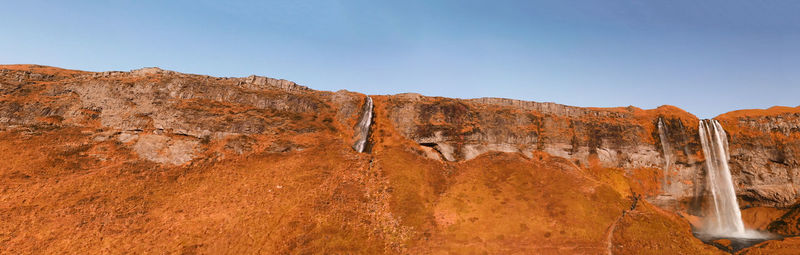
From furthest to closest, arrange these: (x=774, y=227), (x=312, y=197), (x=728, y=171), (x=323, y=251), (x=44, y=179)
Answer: (x=728, y=171)
(x=774, y=227)
(x=312, y=197)
(x=44, y=179)
(x=323, y=251)

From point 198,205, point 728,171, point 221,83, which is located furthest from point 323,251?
point 728,171

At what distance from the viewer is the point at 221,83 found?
103ft

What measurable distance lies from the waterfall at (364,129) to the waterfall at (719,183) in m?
36.5

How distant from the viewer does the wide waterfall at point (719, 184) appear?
105 ft

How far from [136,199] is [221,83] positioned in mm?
14347

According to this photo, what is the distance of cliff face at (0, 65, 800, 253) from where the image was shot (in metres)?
19.6

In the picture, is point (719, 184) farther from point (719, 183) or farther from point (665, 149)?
point (665, 149)

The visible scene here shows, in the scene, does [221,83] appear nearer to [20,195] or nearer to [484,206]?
[20,195]

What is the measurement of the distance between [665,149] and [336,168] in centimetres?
3670

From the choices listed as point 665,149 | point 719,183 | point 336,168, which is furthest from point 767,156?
point 336,168

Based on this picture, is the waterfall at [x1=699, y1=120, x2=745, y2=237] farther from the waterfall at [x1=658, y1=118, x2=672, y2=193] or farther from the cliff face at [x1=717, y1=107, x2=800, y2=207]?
the waterfall at [x1=658, y1=118, x2=672, y2=193]

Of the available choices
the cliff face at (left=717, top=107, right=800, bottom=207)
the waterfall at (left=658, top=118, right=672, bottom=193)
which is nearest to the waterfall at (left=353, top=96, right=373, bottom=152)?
the waterfall at (left=658, top=118, right=672, bottom=193)

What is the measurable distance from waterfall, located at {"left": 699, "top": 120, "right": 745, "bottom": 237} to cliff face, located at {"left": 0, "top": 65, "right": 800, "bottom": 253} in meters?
1.25

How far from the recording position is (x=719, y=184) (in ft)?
109
